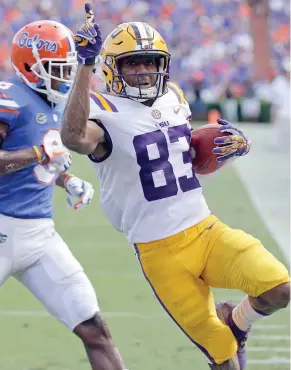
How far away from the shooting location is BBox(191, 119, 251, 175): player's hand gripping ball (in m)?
4.13

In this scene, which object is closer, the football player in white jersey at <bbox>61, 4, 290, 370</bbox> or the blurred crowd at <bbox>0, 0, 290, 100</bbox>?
the football player in white jersey at <bbox>61, 4, 290, 370</bbox>

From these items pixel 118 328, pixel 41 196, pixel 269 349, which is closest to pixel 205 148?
pixel 41 196

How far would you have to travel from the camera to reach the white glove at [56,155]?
4.15 metres

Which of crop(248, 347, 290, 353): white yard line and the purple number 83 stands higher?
the purple number 83

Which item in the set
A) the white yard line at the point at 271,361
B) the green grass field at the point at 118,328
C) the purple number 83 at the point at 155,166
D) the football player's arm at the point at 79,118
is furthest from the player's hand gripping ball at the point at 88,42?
the white yard line at the point at 271,361

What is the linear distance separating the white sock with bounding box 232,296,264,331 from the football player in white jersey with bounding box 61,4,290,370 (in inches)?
0.5

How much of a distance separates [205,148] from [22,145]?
87 centimetres

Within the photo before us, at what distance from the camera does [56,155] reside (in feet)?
13.7

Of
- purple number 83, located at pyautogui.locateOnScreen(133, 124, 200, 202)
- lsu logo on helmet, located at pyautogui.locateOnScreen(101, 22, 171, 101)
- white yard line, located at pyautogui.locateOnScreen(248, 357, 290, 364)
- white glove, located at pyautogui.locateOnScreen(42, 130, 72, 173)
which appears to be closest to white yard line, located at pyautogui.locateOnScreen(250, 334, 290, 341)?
white yard line, located at pyautogui.locateOnScreen(248, 357, 290, 364)

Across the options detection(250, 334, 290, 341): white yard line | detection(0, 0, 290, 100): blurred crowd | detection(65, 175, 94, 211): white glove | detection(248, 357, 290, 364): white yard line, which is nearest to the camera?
detection(65, 175, 94, 211): white glove

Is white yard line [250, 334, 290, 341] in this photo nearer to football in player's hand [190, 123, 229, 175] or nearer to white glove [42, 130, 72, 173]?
football in player's hand [190, 123, 229, 175]

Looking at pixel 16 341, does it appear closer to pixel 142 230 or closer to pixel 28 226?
pixel 28 226

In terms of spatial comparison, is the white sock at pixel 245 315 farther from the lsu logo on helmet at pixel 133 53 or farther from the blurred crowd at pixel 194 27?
the blurred crowd at pixel 194 27

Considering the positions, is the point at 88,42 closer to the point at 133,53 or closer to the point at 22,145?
the point at 133,53
